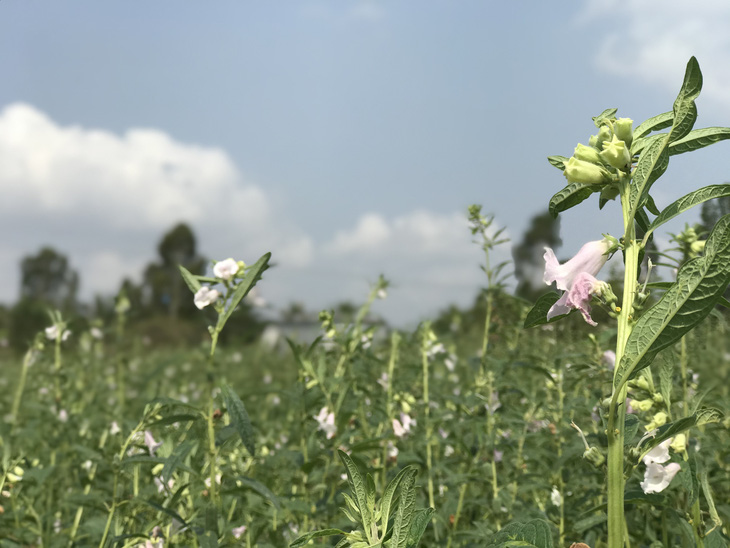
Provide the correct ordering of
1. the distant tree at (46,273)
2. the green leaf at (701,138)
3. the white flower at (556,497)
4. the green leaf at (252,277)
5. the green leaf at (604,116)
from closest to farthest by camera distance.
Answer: the green leaf at (701,138)
the green leaf at (604,116)
the green leaf at (252,277)
the white flower at (556,497)
the distant tree at (46,273)

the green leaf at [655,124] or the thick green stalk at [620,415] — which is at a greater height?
the green leaf at [655,124]

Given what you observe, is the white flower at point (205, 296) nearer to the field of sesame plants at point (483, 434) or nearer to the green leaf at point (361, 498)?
the field of sesame plants at point (483, 434)

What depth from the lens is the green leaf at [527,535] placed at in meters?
0.98

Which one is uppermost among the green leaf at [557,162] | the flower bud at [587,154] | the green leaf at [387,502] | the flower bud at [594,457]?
the green leaf at [557,162]

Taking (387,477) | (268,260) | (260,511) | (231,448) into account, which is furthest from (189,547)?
(268,260)

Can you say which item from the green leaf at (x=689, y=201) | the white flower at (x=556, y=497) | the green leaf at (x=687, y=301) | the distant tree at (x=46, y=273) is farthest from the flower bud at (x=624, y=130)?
the distant tree at (x=46, y=273)

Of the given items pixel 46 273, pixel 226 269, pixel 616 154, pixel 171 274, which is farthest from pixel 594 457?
pixel 46 273

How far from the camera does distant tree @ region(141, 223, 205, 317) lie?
4509cm

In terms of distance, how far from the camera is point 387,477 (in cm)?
279

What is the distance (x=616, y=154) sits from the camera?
107 centimetres

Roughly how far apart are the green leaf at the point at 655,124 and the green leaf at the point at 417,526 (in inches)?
28.4

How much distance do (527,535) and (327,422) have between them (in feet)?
5.09

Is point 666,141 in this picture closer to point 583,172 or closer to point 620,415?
point 583,172

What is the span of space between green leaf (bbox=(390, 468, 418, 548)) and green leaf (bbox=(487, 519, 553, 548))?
13cm
